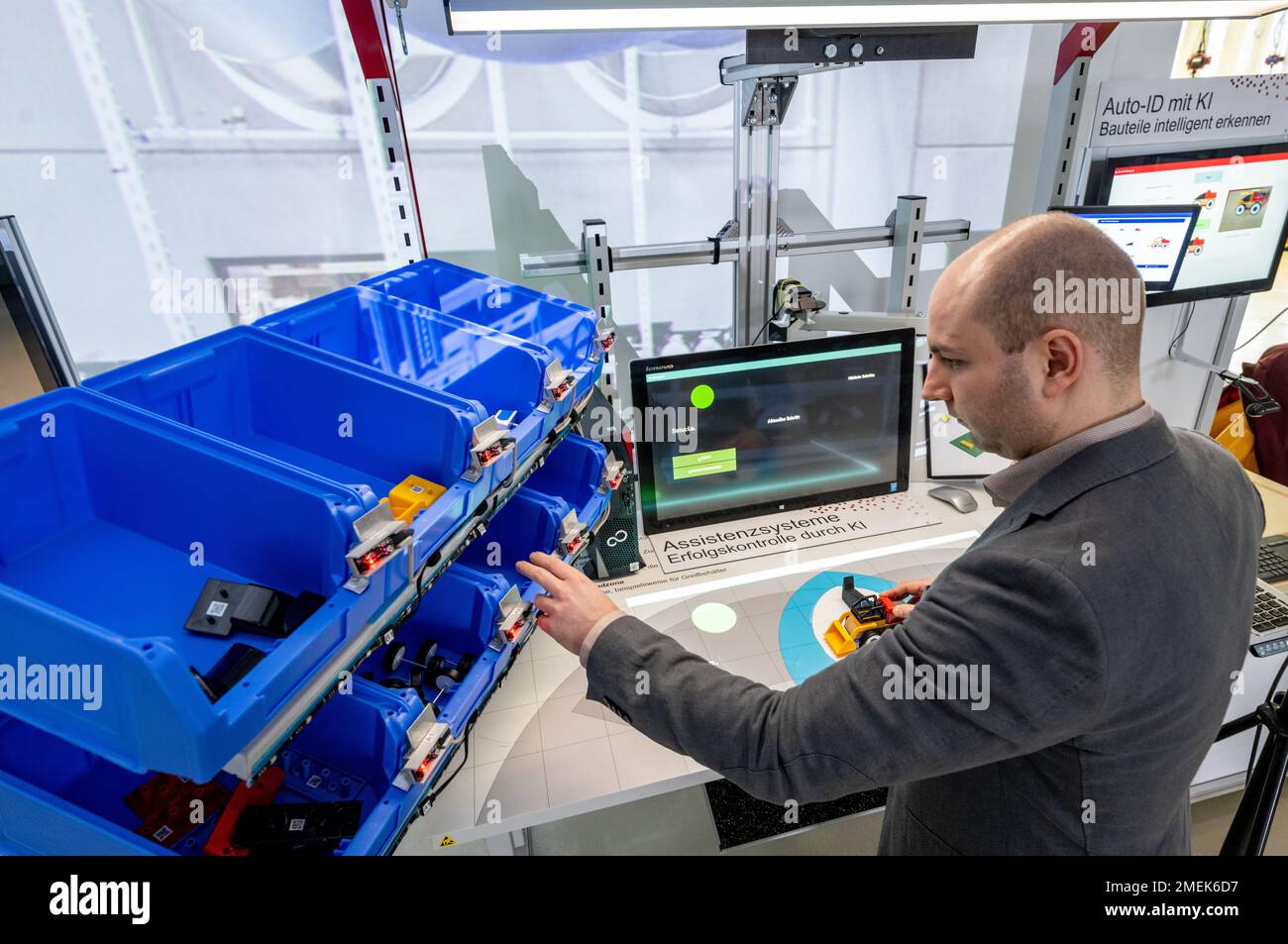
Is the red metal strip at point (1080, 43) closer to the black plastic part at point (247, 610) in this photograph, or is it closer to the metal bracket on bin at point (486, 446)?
the metal bracket on bin at point (486, 446)

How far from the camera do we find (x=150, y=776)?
1042mm

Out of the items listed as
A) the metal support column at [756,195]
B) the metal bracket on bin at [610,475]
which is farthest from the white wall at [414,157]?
the metal bracket on bin at [610,475]

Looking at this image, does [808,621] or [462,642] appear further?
[808,621]

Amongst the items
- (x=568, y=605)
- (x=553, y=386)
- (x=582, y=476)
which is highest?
(x=553, y=386)

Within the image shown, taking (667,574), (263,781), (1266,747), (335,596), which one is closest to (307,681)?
(335,596)

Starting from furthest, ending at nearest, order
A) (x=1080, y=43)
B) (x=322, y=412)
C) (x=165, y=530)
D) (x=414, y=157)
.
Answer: (x=414, y=157)
(x=1080, y=43)
(x=322, y=412)
(x=165, y=530)

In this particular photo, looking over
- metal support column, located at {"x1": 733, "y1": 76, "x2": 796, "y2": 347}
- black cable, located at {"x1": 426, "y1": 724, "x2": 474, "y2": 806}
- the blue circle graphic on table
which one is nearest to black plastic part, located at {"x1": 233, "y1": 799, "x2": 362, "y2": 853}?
black cable, located at {"x1": 426, "y1": 724, "x2": 474, "y2": 806}

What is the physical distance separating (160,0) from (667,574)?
2.55 meters

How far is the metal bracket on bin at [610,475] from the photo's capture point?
168 cm

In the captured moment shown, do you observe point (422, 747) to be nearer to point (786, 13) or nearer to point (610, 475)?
point (610, 475)

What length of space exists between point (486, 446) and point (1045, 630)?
83 cm

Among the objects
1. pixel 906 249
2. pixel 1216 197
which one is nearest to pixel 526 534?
pixel 906 249
